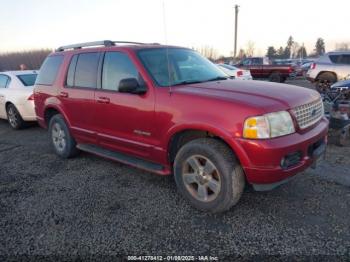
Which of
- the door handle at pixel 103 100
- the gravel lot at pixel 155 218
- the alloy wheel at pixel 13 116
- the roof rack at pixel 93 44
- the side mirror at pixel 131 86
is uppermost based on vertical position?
the roof rack at pixel 93 44

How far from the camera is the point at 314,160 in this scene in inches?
140

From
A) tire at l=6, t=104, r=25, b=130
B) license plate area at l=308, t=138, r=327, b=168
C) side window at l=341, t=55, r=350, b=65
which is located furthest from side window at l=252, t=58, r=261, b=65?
license plate area at l=308, t=138, r=327, b=168

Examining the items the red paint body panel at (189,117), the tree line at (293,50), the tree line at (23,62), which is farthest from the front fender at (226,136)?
the tree line at (293,50)

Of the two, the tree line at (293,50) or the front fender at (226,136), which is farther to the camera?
the tree line at (293,50)

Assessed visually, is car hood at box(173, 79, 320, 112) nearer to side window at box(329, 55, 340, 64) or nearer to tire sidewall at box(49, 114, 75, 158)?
tire sidewall at box(49, 114, 75, 158)

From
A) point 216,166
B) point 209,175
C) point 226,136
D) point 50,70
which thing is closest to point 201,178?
point 209,175

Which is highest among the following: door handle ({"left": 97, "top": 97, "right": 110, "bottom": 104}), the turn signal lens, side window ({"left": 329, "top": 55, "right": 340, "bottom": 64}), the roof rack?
the roof rack

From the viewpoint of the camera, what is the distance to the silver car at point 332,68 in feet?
48.0

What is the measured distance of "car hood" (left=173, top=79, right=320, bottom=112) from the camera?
326cm

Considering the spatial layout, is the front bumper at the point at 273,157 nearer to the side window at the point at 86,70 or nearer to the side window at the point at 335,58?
the side window at the point at 86,70

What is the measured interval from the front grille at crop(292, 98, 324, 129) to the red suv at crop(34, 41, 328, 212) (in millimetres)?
11

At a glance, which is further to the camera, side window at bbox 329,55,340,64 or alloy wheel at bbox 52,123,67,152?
side window at bbox 329,55,340,64

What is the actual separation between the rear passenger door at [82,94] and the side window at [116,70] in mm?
207

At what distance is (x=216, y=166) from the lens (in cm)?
341
